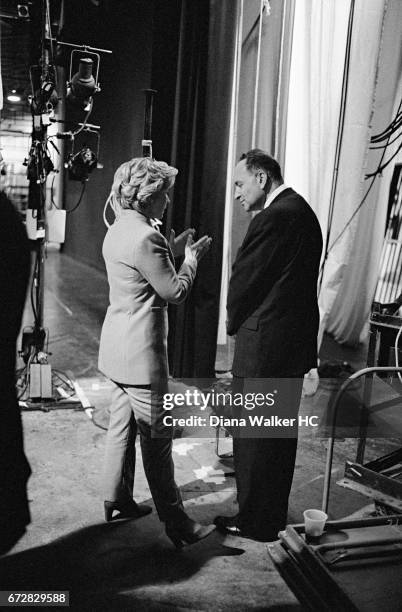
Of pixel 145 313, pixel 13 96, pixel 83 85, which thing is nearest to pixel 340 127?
pixel 83 85

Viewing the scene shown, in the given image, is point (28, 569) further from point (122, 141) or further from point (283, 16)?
point (122, 141)

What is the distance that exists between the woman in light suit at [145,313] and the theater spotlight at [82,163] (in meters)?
1.82

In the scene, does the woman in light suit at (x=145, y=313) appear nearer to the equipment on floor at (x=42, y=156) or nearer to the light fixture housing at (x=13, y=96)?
the equipment on floor at (x=42, y=156)

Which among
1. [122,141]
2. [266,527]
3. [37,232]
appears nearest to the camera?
[266,527]

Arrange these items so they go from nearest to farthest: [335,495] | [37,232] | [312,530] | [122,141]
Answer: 1. [312,530]
2. [335,495]
3. [37,232]
4. [122,141]

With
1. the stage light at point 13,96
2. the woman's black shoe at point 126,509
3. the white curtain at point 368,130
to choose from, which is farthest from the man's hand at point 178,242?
the stage light at point 13,96

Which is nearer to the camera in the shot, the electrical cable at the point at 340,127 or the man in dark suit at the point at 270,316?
the man in dark suit at the point at 270,316

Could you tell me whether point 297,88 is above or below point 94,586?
above

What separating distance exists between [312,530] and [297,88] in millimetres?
2912

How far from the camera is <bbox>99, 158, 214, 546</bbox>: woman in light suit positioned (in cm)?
219

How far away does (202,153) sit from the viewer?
4.19m

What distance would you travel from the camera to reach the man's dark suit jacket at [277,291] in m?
2.22

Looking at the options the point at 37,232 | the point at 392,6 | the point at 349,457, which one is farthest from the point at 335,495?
the point at 392,6

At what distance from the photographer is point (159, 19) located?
4316 mm
